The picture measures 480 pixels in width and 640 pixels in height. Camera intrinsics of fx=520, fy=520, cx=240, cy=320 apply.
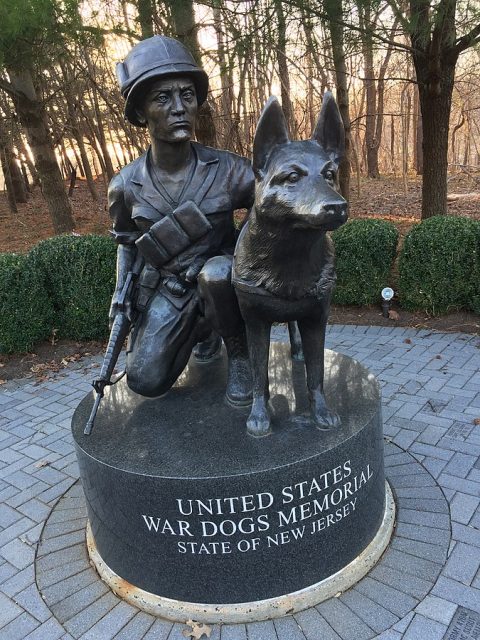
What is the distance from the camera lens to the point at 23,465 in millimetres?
4480

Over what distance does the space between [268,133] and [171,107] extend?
0.94 metres

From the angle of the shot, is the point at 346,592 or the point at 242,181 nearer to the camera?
the point at 346,592

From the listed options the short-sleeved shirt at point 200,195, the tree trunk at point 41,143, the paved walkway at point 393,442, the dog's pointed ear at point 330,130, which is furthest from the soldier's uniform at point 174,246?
the tree trunk at point 41,143

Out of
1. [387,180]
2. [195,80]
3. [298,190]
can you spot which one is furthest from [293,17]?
[387,180]

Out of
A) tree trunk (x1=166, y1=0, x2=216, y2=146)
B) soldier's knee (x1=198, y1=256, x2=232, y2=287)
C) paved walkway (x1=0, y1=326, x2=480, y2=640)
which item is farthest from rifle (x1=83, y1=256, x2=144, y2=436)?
tree trunk (x1=166, y1=0, x2=216, y2=146)

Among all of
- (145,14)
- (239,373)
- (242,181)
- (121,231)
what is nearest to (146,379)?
(239,373)

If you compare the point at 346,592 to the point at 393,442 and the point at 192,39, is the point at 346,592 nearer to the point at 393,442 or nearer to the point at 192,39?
the point at 393,442

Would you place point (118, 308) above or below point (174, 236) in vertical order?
below

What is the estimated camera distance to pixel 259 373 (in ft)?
9.46

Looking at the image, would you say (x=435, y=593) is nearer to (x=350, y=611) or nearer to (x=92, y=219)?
(x=350, y=611)

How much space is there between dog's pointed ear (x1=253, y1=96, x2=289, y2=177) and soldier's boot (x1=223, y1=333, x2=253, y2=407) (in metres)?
1.25

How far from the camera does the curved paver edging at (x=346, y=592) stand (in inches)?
104

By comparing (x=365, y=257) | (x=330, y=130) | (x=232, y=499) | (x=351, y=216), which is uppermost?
(x=330, y=130)

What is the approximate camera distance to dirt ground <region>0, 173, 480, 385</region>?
6.73 metres
